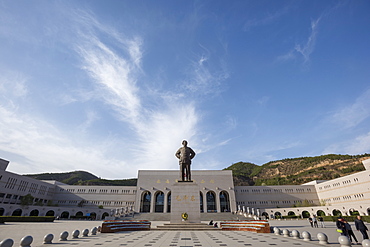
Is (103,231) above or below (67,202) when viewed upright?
below

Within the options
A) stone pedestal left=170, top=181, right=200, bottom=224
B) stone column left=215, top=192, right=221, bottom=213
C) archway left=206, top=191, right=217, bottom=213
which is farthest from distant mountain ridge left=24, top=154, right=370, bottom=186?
stone pedestal left=170, top=181, right=200, bottom=224

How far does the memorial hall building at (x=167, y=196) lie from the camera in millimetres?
43906

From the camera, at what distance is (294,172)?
103 metres

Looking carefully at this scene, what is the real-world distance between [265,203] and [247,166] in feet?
345

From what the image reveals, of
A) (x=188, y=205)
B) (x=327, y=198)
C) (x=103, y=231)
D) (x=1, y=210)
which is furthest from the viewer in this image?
(x=327, y=198)

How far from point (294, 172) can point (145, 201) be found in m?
85.3

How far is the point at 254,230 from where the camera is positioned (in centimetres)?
1449

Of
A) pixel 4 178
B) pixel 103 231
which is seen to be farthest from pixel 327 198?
pixel 4 178

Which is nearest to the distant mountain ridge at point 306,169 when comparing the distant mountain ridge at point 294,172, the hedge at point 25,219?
the distant mountain ridge at point 294,172

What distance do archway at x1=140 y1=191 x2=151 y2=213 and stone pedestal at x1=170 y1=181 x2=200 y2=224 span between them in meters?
37.3

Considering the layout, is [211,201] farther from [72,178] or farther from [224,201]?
[72,178]

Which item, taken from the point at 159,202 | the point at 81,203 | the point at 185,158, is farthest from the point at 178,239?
the point at 81,203

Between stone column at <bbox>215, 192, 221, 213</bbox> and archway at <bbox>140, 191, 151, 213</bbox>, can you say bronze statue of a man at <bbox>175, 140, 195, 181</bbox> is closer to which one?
stone column at <bbox>215, 192, 221, 213</bbox>

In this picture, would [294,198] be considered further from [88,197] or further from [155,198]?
[88,197]
